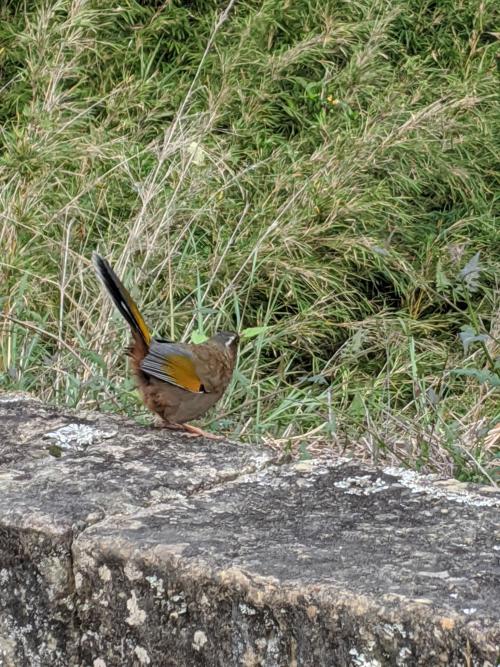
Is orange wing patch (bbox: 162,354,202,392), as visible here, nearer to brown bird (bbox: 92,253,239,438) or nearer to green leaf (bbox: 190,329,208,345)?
brown bird (bbox: 92,253,239,438)

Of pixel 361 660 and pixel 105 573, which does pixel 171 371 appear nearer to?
pixel 105 573

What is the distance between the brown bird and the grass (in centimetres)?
29

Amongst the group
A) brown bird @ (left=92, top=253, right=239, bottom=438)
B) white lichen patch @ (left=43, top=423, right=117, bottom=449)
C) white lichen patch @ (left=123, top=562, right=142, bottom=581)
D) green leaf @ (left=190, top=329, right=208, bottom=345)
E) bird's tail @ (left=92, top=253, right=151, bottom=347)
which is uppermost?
bird's tail @ (left=92, top=253, right=151, bottom=347)

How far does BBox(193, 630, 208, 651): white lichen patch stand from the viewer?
164 centimetres

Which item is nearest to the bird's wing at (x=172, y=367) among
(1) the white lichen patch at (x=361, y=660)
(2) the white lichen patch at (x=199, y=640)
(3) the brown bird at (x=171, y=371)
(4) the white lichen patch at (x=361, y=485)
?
(3) the brown bird at (x=171, y=371)

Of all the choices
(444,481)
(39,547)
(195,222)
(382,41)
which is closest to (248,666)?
(39,547)

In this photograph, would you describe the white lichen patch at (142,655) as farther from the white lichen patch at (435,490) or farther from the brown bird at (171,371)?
the brown bird at (171,371)

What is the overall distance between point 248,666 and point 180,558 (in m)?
0.18

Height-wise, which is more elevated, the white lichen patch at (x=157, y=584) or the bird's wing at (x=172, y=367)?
the white lichen patch at (x=157, y=584)

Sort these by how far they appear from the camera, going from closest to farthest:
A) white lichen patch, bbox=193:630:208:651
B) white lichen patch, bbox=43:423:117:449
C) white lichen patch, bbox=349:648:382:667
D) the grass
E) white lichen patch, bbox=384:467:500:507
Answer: white lichen patch, bbox=349:648:382:667, white lichen patch, bbox=193:630:208:651, white lichen patch, bbox=384:467:500:507, white lichen patch, bbox=43:423:117:449, the grass

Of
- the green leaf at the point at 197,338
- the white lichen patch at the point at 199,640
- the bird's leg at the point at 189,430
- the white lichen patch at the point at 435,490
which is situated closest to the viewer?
the white lichen patch at the point at 199,640

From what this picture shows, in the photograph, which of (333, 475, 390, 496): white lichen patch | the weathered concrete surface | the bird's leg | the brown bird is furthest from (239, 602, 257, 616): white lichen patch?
the brown bird

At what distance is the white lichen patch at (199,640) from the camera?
164 cm

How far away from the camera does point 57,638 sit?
1.79 metres
